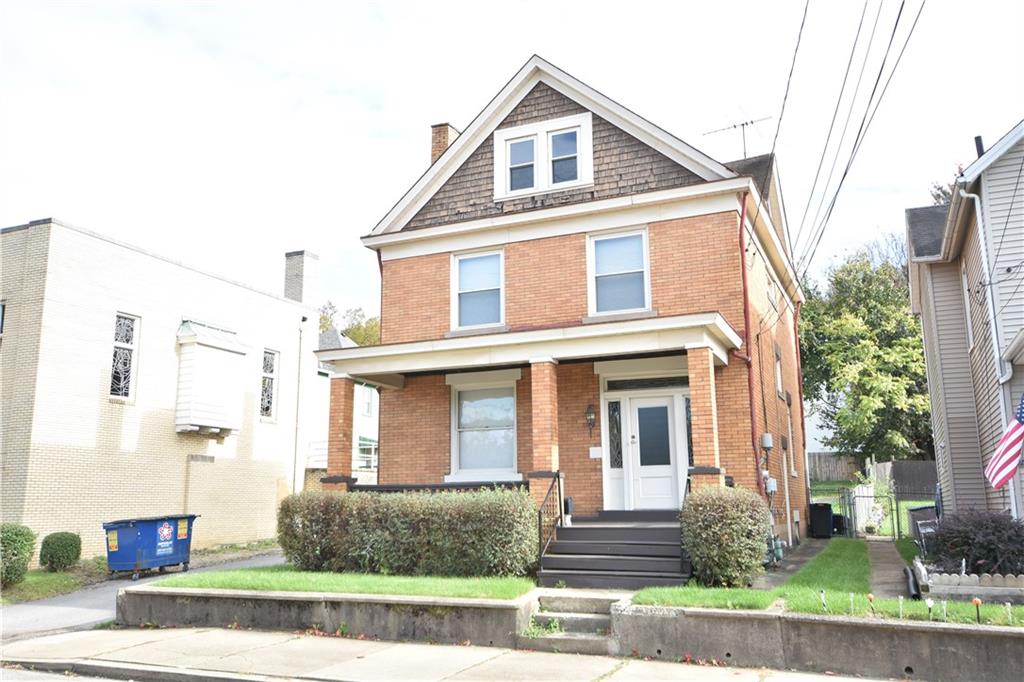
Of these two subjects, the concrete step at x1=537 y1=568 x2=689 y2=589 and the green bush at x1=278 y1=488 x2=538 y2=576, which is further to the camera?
the green bush at x1=278 y1=488 x2=538 y2=576

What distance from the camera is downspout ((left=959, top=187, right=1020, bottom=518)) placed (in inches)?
454

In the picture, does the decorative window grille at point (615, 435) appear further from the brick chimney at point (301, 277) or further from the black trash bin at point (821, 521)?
the brick chimney at point (301, 277)

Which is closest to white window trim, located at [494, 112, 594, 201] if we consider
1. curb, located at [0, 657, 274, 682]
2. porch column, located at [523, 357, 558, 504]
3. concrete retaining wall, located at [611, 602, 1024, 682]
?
porch column, located at [523, 357, 558, 504]

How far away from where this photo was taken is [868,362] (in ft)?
107

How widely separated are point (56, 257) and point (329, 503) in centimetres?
995

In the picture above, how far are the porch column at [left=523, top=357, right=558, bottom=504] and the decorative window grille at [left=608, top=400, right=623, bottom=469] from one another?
1.75 m

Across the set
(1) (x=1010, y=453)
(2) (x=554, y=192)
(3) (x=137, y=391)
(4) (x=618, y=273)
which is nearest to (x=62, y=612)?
(3) (x=137, y=391)

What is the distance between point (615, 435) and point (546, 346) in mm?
2469

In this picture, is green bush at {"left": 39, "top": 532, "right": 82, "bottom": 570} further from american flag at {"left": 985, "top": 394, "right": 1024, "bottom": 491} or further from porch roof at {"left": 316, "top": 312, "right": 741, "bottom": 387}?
american flag at {"left": 985, "top": 394, "right": 1024, "bottom": 491}

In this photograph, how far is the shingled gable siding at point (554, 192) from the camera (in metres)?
14.7

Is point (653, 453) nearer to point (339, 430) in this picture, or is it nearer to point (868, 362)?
point (339, 430)

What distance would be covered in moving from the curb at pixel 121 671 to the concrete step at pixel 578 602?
3.35m

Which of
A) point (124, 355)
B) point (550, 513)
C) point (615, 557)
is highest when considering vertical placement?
point (124, 355)

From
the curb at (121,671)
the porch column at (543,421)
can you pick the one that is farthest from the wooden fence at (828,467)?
the curb at (121,671)
